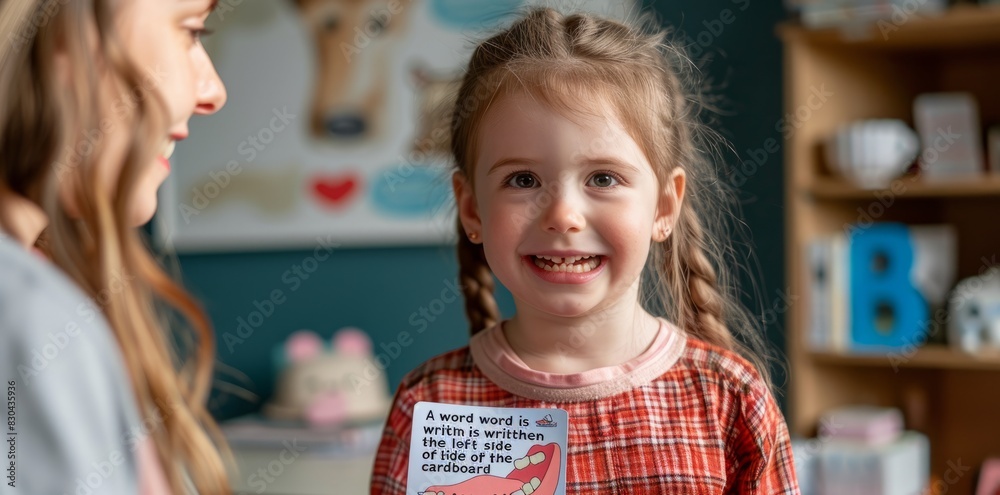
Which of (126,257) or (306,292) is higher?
(306,292)

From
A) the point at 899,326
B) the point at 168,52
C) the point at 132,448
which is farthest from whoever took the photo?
the point at 899,326

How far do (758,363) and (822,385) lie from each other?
58.2 inches

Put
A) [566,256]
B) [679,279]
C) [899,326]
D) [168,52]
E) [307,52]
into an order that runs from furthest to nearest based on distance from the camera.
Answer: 1. [307,52]
2. [899,326]
3. [679,279]
4. [566,256]
5. [168,52]

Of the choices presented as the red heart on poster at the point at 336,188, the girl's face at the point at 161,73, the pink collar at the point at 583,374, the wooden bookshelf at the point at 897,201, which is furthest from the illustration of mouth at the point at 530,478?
the red heart on poster at the point at 336,188

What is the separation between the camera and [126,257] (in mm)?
590

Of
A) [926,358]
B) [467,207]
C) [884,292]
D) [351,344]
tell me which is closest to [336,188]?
[351,344]

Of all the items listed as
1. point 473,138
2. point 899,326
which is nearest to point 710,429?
point 473,138

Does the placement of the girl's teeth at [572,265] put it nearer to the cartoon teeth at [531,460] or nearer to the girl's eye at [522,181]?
the girl's eye at [522,181]

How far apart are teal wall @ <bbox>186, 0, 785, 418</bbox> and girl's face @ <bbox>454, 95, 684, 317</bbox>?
61.0 inches

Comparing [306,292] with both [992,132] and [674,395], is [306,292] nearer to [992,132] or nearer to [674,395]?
[992,132]

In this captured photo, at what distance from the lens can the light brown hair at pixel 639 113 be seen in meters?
0.95

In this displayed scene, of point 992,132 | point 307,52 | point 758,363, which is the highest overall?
point 307,52

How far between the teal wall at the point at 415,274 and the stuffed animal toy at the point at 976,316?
0.45m

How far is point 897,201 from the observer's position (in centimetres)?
262
